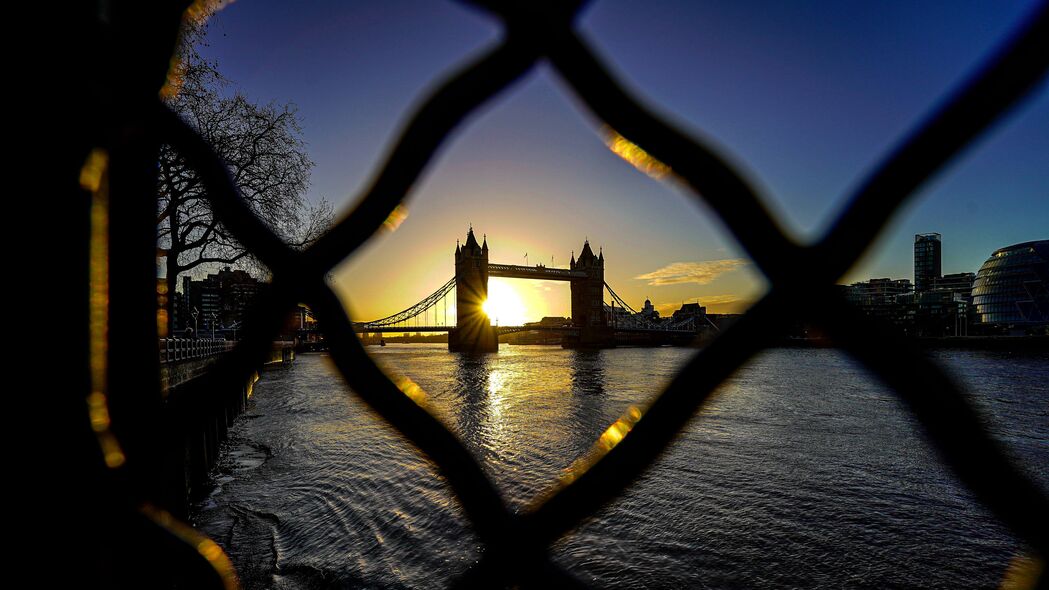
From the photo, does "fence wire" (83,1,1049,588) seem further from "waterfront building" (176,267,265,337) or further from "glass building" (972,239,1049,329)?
"glass building" (972,239,1049,329)

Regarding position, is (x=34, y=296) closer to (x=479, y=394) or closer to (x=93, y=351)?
(x=93, y=351)

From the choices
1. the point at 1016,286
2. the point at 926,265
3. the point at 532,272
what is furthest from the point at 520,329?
the point at 926,265

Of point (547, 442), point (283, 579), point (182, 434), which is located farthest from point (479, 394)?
point (182, 434)

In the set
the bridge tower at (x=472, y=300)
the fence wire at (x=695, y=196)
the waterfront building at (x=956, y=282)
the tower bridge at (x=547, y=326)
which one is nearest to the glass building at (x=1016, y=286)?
the waterfront building at (x=956, y=282)

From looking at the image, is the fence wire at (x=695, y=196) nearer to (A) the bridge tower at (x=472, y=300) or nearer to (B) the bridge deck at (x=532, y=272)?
(A) the bridge tower at (x=472, y=300)

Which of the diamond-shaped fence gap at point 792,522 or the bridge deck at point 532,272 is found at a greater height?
the bridge deck at point 532,272
